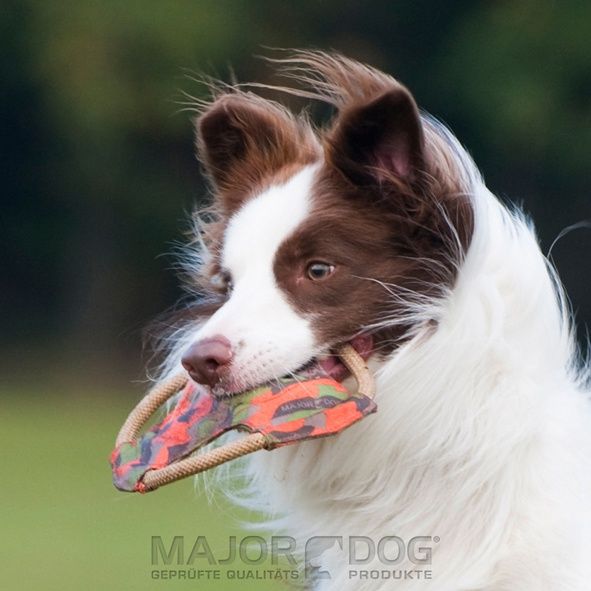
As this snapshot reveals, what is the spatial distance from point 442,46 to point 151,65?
479cm

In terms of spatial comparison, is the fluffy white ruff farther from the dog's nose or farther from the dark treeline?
the dark treeline

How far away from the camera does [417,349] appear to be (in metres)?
4.63

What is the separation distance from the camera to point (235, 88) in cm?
560

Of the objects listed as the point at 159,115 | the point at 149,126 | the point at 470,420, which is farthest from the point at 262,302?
the point at 149,126

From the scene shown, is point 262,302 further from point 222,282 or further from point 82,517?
point 82,517

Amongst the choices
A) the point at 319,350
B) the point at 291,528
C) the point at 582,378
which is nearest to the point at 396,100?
the point at 319,350

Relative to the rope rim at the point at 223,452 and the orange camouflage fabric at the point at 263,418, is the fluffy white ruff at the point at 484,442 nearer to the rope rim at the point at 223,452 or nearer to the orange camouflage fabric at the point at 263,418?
the rope rim at the point at 223,452

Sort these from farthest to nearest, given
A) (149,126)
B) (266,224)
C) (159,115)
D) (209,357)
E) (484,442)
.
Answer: (149,126), (159,115), (266,224), (484,442), (209,357)

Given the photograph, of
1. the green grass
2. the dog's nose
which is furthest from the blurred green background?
the dog's nose

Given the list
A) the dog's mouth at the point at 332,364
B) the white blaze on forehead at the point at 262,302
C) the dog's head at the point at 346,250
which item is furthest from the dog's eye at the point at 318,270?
the dog's mouth at the point at 332,364

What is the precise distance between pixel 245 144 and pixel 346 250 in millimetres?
901

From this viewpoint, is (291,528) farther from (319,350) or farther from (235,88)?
(235,88)

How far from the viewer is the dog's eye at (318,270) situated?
15.3 feet

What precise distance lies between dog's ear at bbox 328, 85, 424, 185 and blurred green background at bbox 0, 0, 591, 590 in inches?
613
